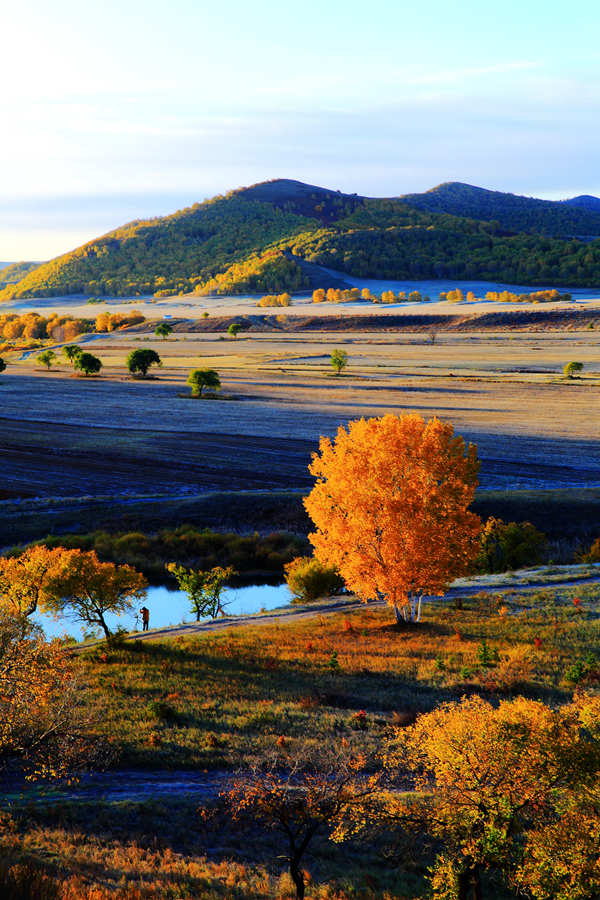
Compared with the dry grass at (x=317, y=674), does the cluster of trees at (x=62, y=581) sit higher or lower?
higher

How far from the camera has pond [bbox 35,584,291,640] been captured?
38750mm

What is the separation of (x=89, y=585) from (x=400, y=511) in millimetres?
15138

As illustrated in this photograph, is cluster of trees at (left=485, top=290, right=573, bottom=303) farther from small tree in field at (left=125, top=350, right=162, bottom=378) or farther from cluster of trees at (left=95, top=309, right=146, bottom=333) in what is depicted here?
small tree in field at (left=125, top=350, right=162, bottom=378)

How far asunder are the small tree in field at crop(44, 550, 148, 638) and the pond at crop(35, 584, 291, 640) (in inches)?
268

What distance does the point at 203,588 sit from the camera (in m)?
39.0

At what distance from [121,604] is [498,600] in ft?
64.0

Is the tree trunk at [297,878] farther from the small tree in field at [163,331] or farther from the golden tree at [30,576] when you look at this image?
the small tree in field at [163,331]

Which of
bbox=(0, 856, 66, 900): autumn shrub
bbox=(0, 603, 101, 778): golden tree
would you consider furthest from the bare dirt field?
bbox=(0, 856, 66, 900): autumn shrub

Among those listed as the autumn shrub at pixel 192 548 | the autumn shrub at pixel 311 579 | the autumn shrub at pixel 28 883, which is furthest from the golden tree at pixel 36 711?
the autumn shrub at pixel 192 548

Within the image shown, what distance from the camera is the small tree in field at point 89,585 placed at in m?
29.4

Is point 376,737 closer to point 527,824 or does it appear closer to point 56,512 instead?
point 527,824

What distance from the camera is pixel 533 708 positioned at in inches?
516

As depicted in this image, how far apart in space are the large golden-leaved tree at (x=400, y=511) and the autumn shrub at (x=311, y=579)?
7.87m

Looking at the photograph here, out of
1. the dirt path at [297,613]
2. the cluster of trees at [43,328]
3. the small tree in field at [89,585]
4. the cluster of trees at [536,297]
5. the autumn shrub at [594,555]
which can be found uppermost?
the cluster of trees at [536,297]
